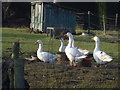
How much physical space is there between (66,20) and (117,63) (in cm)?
1513

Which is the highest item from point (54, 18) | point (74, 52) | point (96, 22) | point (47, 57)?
point (54, 18)

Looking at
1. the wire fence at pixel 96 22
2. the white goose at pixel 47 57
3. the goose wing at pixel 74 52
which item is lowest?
the white goose at pixel 47 57

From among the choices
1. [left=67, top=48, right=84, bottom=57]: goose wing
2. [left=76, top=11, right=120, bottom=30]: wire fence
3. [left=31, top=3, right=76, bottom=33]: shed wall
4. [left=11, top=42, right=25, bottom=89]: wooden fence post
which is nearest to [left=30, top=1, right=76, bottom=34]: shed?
[left=31, top=3, right=76, bottom=33]: shed wall

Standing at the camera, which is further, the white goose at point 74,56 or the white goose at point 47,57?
the white goose at point 47,57

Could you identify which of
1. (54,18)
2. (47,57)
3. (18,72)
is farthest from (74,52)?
(54,18)

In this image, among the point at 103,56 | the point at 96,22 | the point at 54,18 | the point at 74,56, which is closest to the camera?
the point at 103,56

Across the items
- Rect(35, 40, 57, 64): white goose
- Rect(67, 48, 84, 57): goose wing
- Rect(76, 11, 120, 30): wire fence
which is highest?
Rect(76, 11, 120, 30): wire fence

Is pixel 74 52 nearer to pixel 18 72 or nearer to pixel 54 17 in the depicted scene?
pixel 18 72

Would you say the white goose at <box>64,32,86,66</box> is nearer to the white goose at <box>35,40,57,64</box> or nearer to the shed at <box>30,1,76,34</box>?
the white goose at <box>35,40,57,64</box>

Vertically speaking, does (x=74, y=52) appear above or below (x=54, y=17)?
below

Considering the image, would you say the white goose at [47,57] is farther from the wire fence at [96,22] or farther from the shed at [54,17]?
the wire fence at [96,22]

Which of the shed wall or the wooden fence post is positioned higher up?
the shed wall

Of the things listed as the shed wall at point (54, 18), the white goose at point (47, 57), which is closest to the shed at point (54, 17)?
the shed wall at point (54, 18)

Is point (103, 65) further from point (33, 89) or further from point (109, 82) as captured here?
point (33, 89)
